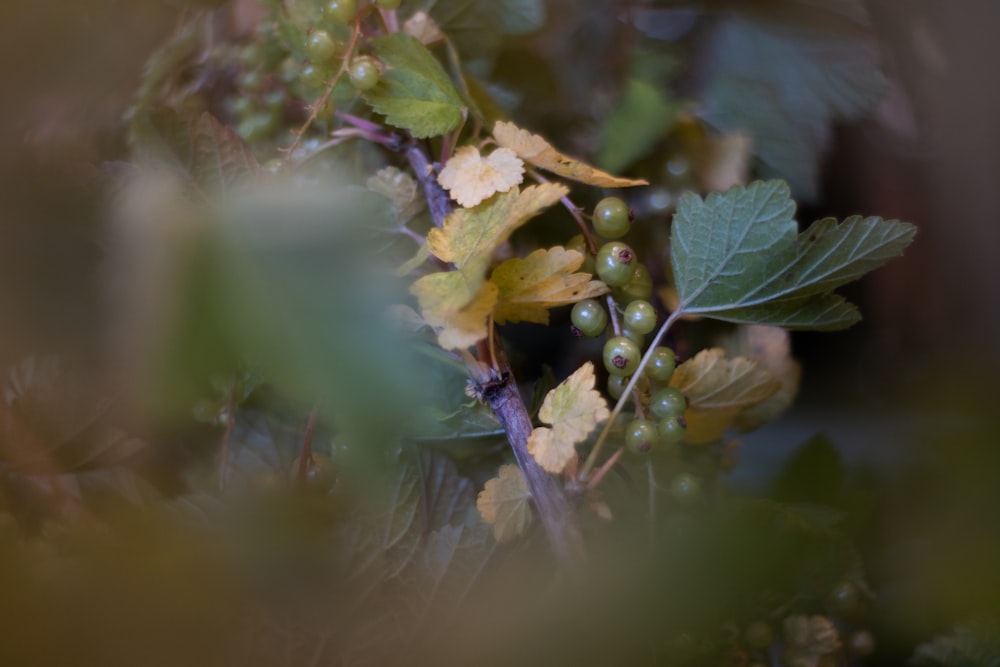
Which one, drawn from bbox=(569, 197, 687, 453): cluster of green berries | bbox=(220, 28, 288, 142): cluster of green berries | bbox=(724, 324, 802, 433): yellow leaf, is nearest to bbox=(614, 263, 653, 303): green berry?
bbox=(569, 197, 687, 453): cluster of green berries

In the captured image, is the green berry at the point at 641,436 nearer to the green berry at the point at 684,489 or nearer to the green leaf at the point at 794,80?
the green berry at the point at 684,489

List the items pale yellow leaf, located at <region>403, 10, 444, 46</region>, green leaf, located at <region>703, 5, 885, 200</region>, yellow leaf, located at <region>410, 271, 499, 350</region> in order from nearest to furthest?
yellow leaf, located at <region>410, 271, 499, 350</region>
pale yellow leaf, located at <region>403, 10, 444, 46</region>
green leaf, located at <region>703, 5, 885, 200</region>

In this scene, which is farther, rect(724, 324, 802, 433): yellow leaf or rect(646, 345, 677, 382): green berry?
rect(724, 324, 802, 433): yellow leaf

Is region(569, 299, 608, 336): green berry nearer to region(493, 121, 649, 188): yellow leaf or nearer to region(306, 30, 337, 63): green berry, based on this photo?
region(493, 121, 649, 188): yellow leaf

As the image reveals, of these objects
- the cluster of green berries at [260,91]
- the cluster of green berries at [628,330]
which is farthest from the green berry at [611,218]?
the cluster of green berries at [260,91]

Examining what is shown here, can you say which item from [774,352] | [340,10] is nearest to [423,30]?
[340,10]

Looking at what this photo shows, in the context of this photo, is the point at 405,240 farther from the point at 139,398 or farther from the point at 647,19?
the point at 647,19

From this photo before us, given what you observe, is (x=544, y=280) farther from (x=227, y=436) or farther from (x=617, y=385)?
(x=227, y=436)
